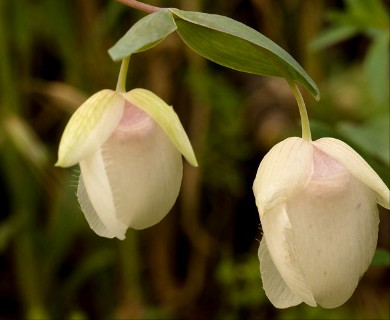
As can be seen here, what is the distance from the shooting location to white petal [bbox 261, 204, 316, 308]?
1010 millimetres

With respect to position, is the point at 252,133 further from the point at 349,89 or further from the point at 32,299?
the point at 32,299

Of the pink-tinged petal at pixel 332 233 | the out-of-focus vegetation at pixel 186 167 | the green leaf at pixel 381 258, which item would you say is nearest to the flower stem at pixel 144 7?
the pink-tinged petal at pixel 332 233

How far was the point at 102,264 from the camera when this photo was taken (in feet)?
8.20

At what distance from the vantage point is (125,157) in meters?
1.07

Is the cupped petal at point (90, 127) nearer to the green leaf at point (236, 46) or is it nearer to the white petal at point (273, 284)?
the green leaf at point (236, 46)

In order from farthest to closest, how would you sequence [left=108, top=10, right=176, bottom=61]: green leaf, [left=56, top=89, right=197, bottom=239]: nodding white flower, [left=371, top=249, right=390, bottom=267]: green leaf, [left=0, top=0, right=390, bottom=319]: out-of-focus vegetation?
[left=0, top=0, right=390, bottom=319]: out-of-focus vegetation, [left=371, top=249, right=390, bottom=267]: green leaf, [left=56, top=89, right=197, bottom=239]: nodding white flower, [left=108, top=10, right=176, bottom=61]: green leaf

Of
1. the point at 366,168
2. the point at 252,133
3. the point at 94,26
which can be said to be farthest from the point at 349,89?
the point at 366,168

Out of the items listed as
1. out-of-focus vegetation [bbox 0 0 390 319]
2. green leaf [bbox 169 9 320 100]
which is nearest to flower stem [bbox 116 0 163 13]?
green leaf [bbox 169 9 320 100]

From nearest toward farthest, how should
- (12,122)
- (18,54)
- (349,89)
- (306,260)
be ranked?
(306,260), (12,122), (18,54), (349,89)

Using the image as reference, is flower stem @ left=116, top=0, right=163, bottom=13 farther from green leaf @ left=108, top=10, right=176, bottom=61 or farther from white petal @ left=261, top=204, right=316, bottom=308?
white petal @ left=261, top=204, right=316, bottom=308

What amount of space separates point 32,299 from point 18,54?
0.79 metres

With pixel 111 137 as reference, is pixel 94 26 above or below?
below

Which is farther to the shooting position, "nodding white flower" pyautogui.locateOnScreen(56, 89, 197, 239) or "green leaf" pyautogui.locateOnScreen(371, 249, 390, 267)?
"green leaf" pyautogui.locateOnScreen(371, 249, 390, 267)

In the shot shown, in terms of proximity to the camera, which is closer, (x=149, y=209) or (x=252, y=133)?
(x=149, y=209)
